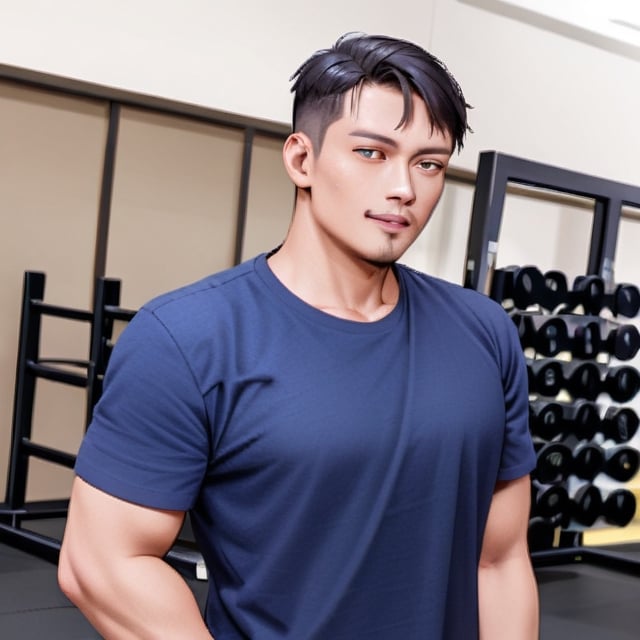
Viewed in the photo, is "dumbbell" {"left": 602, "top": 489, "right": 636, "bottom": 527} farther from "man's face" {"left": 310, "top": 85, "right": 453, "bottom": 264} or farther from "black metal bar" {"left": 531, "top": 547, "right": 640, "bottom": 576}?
"man's face" {"left": 310, "top": 85, "right": 453, "bottom": 264}

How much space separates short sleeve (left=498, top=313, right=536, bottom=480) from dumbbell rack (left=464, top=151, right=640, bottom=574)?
8.47 ft

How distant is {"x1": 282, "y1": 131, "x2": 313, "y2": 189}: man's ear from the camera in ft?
2.96

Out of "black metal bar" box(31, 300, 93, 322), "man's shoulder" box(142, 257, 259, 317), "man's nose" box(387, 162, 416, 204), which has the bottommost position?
"black metal bar" box(31, 300, 93, 322)

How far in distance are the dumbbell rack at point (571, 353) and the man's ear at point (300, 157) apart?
266 cm

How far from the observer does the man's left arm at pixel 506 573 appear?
3.23 ft

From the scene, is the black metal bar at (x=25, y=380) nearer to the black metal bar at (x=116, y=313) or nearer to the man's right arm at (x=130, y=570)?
the black metal bar at (x=116, y=313)

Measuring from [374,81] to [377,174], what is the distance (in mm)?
87

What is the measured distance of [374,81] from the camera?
0.86 m

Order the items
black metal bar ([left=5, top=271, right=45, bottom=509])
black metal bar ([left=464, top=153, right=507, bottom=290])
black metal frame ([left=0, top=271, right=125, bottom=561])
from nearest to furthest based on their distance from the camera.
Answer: black metal frame ([left=0, top=271, right=125, bottom=561]) → black metal bar ([left=5, top=271, right=45, bottom=509]) → black metal bar ([left=464, top=153, right=507, bottom=290])

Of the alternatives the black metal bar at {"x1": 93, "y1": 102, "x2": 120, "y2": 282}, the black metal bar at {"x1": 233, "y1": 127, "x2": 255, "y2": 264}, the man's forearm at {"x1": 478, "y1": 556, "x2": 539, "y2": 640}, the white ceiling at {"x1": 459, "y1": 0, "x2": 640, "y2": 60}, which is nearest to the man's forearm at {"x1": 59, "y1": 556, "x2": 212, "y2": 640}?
the man's forearm at {"x1": 478, "y1": 556, "x2": 539, "y2": 640}

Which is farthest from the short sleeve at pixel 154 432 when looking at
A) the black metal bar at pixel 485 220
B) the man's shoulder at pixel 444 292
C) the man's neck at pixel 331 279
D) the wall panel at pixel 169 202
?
the wall panel at pixel 169 202

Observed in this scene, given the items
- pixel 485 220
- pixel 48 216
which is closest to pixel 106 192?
pixel 48 216

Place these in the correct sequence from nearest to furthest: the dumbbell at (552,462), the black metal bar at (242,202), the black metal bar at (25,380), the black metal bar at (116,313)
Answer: the black metal bar at (116,313)
the black metal bar at (25,380)
the dumbbell at (552,462)
the black metal bar at (242,202)

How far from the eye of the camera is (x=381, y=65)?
86 cm
